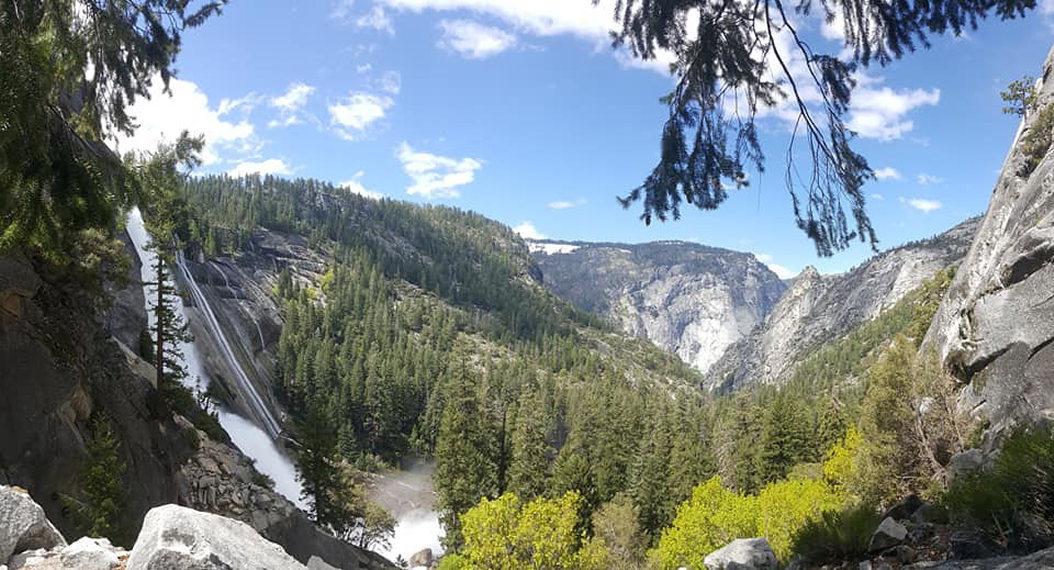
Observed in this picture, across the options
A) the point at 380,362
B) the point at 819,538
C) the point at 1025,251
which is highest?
the point at 380,362

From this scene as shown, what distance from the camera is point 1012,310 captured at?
18.0m

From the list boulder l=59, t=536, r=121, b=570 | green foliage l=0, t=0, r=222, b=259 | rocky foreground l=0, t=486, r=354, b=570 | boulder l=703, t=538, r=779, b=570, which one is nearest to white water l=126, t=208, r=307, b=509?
boulder l=703, t=538, r=779, b=570

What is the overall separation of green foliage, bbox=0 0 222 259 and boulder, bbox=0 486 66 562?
135 inches

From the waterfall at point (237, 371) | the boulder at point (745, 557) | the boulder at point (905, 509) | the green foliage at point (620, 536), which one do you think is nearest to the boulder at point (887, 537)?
the boulder at point (905, 509)

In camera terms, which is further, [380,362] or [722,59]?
[380,362]

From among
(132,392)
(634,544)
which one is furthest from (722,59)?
(634,544)

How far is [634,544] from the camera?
33000 mm

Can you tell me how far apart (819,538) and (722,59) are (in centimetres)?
674

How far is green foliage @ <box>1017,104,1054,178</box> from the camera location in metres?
24.9

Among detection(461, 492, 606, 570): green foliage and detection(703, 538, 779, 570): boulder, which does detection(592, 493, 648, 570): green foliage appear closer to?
detection(461, 492, 606, 570): green foliage

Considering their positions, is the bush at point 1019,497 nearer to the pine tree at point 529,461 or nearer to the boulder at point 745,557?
the boulder at point 745,557

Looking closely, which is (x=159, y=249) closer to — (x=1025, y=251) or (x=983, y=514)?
(x=983, y=514)

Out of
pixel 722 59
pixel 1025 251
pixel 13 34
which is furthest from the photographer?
pixel 1025 251

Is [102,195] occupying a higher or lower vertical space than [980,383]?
higher
